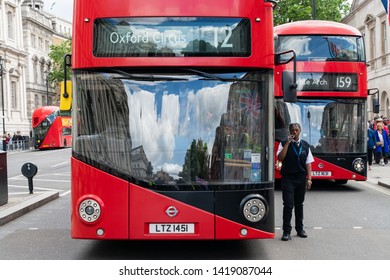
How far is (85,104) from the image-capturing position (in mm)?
6211

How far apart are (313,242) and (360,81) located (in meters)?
6.50

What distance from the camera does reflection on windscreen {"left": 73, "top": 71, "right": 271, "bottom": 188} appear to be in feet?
20.1

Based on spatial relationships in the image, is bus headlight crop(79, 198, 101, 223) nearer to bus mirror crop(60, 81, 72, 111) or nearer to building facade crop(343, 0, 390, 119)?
bus mirror crop(60, 81, 72, 111)

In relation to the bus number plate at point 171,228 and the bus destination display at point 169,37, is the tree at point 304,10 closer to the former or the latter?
the bus destination display at point 169,37

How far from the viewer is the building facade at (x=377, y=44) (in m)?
36.8

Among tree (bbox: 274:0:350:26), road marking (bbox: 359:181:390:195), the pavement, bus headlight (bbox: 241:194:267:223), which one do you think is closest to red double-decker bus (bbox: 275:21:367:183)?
road marking (bbox: 359:181:390:195)

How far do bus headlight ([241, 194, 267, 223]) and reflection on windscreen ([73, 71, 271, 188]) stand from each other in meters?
0.21

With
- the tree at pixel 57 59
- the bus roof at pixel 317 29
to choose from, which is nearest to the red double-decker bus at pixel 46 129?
the tree at pixel 57 59

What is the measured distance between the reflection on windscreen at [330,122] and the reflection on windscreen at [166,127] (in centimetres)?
727

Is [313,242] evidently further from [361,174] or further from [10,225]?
[361,174]

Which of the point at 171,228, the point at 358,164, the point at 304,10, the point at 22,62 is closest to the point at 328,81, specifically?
the point at 358,164

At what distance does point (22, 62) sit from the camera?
64.6 meters

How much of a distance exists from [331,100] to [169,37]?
7896 mm

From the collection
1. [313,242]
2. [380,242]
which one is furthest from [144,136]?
[380,242]
